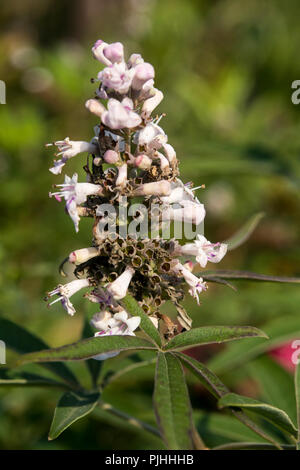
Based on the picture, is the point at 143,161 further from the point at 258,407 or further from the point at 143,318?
the point at 258,407

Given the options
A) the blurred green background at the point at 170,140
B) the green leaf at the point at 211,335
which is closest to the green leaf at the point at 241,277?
the green leaf at the point at 211,335

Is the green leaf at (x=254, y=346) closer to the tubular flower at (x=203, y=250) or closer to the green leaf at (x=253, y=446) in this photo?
the green leaf at (x=253, y=446)

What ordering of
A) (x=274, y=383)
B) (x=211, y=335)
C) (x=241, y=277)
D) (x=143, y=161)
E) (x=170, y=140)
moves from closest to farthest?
(x=211, y=335) < (x=143, y=161) < (x=241, y=277) < (x=274, y=383) < (x=170, y=140)

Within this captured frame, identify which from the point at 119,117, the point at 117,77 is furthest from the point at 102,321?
the point at 117,77
